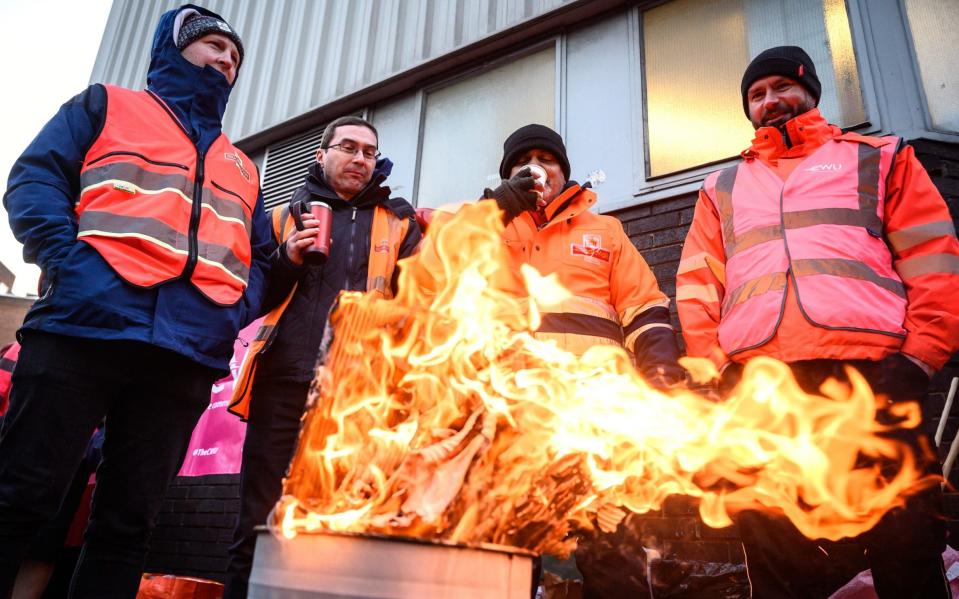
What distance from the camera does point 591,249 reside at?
10.6 ft

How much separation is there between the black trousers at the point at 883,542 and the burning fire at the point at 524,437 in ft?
0.15

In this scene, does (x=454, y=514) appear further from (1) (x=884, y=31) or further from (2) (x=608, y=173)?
(1) (x=884, y=31)

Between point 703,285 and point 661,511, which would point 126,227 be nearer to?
point 703,285

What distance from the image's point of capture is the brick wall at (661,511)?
11.5 ft

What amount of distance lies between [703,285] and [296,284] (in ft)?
6.81

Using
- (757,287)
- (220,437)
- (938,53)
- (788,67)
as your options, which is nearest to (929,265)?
(757,287)

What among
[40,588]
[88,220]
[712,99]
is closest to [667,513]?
A: [712,99]

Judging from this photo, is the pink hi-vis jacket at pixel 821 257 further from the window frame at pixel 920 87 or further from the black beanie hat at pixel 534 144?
the window frame at pixel 920 87

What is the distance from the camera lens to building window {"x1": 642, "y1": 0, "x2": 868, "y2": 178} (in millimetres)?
4258

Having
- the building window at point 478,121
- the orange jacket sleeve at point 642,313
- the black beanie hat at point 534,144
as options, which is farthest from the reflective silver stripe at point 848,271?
the building window at point 478,121

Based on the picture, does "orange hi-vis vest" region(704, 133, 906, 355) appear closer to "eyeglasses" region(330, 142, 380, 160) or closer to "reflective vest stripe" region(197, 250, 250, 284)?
"eyeglasses" region(330, 142, 380, 160)

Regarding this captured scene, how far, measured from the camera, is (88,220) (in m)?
2.37

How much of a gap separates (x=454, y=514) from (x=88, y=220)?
1.86 m

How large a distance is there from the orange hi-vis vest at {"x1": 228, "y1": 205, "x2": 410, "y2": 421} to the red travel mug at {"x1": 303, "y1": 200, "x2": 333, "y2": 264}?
0.65 feet
